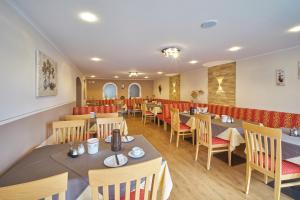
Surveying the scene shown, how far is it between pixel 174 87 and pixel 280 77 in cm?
501

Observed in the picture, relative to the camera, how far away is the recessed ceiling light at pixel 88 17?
1.81m

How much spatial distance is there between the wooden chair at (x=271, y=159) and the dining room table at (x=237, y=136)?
0.37ft

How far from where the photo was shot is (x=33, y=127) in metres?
2.00

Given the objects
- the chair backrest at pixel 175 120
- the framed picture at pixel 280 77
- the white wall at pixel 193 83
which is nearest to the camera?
the framed picture at pixel 280 77

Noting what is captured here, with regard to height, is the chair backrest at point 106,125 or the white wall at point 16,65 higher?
the white wall at point 16,65

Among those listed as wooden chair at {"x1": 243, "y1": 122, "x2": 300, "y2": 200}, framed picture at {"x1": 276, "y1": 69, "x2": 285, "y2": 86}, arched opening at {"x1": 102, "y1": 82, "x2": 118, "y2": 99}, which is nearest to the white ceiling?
framed picture at {"x1": 276, "y1": 69, "x2": 285, "y2": 86}

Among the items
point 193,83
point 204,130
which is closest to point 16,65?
point 204,130

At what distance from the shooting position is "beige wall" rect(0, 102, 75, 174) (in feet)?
4.65

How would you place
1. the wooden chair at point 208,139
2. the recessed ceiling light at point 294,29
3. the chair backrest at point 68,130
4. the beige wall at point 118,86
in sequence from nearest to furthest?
the chair backrest at point 68,130, the recessed ceiling light at point 294,29, the wooden chair at point 208,139, the beige wall at point 118,86

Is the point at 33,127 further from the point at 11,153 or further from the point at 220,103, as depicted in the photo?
the point at 220,103

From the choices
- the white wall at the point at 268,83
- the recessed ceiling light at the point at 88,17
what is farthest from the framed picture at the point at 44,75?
the white wall at the point at 268,83

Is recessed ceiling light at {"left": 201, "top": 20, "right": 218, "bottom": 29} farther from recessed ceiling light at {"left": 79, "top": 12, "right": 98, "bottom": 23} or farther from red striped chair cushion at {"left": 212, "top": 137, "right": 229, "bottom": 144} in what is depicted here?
red striped chair cushion at {"left": 212, "top": 137, "right": 229, "bottom": 144}

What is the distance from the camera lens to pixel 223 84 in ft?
16.7

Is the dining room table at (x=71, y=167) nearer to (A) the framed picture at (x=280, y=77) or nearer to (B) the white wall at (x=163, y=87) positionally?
(A) the framed picture at (x=280, y=77)
